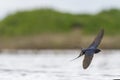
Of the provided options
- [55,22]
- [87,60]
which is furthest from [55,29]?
[87,60]

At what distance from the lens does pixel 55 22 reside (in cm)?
5912

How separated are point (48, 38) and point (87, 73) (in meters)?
20.4

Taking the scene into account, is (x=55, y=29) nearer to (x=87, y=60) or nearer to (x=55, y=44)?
(x=55, y=44)

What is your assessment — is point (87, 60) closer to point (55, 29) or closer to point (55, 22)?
point (55, 29)

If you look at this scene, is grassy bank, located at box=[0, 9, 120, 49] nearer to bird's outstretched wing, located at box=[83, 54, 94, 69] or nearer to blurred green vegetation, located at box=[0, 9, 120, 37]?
blurred green vegetation, located at box=[0, 9, 120, 37]

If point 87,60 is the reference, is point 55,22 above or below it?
above

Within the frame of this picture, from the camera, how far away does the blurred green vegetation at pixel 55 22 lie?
5586 cm

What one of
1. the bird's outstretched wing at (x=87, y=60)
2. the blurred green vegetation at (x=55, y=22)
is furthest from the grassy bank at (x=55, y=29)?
the bird's outstretched wing at (x=87, y=60)

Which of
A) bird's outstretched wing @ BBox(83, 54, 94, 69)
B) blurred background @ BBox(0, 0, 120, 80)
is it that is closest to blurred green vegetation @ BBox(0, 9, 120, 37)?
blurred background @ BBox(0, 0, 120, 80)

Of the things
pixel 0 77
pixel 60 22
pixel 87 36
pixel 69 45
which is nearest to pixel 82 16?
pixel 60 22

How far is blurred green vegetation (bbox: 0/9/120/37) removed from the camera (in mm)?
55859

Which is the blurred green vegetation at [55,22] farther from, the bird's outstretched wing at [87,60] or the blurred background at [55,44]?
the bird's outstretched wing at [87,60]

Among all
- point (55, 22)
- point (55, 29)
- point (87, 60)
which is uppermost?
point (55, 22)

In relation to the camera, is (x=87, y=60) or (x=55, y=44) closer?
(x=87, y=60)
